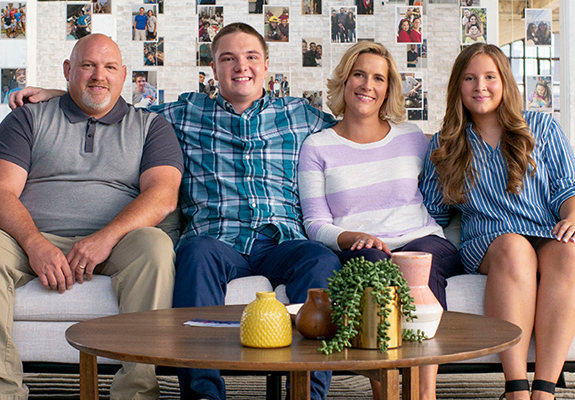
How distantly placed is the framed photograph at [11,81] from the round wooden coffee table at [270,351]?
2.92 m

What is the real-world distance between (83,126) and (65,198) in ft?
0.95

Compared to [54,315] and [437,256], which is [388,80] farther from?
[54,315]

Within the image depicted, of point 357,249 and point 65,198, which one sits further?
point 65,198

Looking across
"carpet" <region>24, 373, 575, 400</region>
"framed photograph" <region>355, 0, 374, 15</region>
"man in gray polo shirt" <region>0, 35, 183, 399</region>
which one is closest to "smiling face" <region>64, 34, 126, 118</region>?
"man in gray polo shirt" <region>0, 35, 183, 399</region>

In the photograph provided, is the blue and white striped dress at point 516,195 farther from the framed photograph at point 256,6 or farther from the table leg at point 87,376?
the framed photograph at point 256,6

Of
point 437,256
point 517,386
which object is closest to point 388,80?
point 437,256

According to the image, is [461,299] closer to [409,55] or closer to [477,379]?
[477,379]

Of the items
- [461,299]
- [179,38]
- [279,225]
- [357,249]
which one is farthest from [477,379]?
[179,38]

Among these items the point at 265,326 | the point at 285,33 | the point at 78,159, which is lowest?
the point at 265,326

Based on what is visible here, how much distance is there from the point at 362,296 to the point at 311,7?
3.03 m

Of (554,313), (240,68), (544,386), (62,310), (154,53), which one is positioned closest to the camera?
(544,386)

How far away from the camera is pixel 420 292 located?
3.66 feet

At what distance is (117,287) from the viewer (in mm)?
1836

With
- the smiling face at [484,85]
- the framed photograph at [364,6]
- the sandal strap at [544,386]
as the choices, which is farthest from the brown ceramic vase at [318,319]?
the framed photograph at [364,6]
